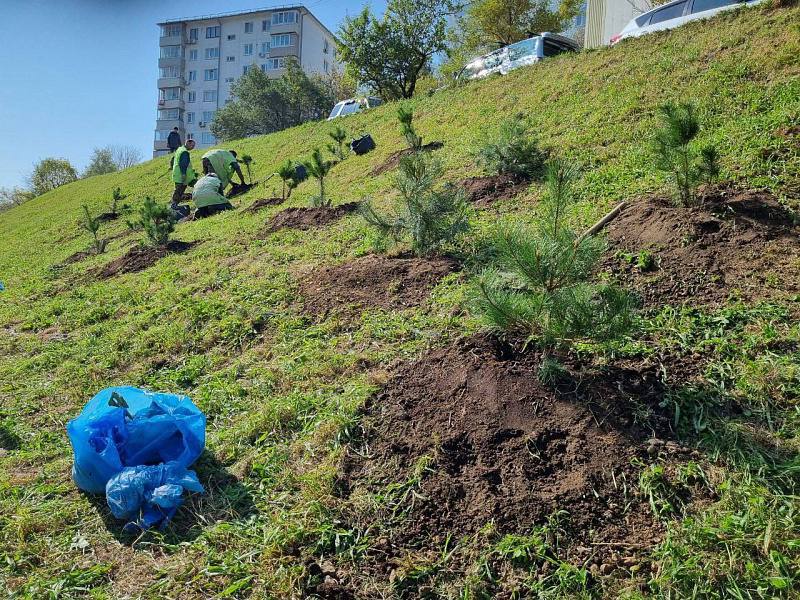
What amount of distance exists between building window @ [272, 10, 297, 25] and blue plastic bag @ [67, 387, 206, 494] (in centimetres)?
5728

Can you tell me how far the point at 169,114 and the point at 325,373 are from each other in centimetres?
6621

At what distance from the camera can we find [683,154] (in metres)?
3.29

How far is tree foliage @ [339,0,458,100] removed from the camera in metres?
18.6

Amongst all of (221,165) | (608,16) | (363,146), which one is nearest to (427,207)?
(363,146)

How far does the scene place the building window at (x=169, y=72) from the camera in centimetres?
5800

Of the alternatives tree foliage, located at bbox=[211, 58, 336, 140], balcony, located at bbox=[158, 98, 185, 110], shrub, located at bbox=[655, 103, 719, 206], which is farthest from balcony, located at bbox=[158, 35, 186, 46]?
shrub, located at bbox=[655, 103, 719, 206]

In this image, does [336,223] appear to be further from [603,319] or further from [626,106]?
[603,319]

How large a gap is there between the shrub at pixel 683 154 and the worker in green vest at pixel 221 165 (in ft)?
31.9

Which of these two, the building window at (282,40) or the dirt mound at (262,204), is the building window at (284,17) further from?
the dirt mound at (262,204)

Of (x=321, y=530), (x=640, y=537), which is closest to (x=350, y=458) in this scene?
(x=321, y=530)

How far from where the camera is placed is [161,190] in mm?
15422

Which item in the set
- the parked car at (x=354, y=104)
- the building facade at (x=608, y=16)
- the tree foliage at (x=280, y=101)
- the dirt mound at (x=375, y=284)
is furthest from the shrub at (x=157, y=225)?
the tree foliage at (x=280, y=101)

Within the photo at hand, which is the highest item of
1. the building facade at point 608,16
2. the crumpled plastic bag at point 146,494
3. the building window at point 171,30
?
A: the building window at point 171,30

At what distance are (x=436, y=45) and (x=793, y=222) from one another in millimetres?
18107
